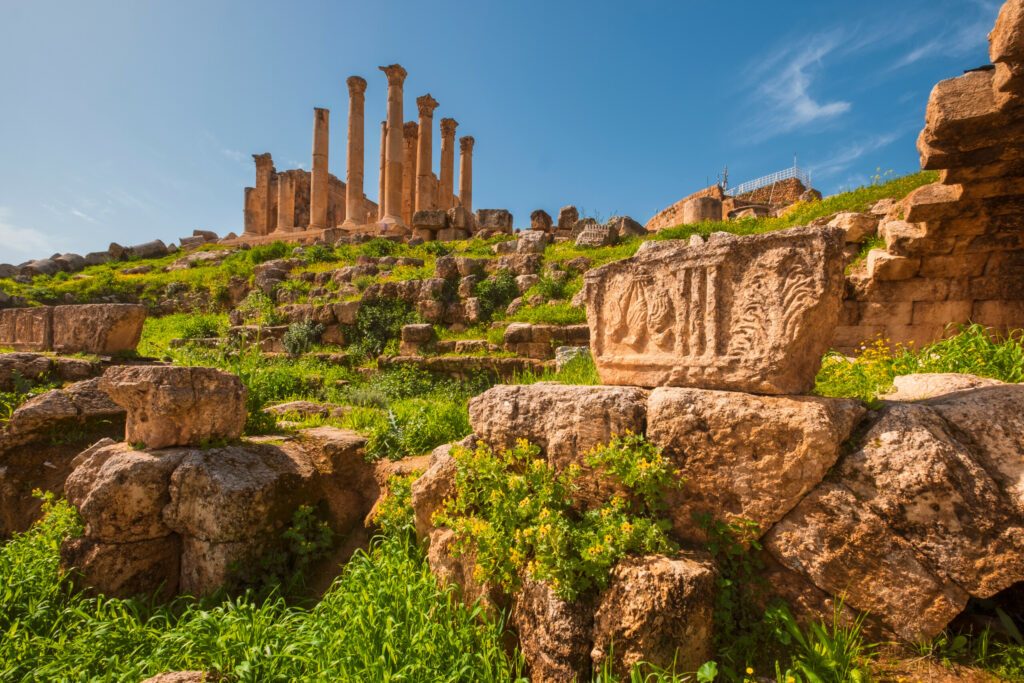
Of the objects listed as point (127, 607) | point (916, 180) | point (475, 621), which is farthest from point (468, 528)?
point (916, 180)

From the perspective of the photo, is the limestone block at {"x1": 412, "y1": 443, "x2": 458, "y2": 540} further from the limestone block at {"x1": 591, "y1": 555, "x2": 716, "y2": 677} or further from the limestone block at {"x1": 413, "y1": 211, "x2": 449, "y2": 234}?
the limestone block at {"x1": 413, "y1": 211, "x2": 449, "y2": 234}

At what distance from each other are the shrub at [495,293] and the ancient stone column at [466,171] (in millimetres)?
16309

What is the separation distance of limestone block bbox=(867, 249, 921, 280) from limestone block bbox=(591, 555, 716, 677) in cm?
590

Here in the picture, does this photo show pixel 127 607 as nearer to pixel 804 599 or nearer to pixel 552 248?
pixel 804 599

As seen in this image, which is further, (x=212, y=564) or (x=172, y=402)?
(x=172, y=402)

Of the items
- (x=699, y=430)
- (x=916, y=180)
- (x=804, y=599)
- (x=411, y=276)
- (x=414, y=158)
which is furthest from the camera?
(x=414, y=158)

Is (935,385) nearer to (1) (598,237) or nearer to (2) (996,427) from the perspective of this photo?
(2) (996,427)

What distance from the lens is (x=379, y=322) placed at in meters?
9.91

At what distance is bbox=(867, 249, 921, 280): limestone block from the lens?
6.17 m

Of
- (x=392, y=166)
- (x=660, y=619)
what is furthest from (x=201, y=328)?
(x=392, y=166)

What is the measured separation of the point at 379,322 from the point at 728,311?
318 inches

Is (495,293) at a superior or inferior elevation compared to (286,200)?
inferior

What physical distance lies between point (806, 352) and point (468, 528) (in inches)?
84.3

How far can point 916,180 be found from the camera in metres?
9.01
